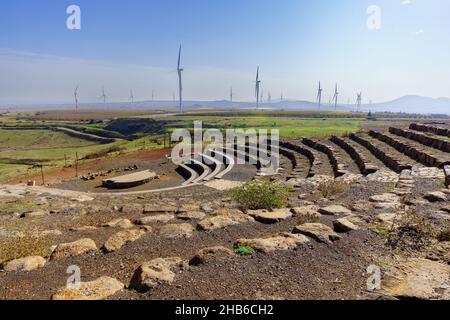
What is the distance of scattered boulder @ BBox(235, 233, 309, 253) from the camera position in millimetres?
5958

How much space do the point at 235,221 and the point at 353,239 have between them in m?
2.66

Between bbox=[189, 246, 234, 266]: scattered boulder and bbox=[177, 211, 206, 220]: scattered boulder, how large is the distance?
3093mm

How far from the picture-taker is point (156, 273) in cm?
505

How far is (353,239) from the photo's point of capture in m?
6.57

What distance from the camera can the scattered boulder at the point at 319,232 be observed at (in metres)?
6.45

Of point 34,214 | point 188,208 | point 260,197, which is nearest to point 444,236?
point 260,197

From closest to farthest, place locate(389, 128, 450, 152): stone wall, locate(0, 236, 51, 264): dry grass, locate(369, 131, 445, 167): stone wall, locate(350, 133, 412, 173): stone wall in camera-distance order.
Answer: locate(0, 236, 51, 264): dry grass
locate(369, 131, 445, 167): stone wall
locate(350, 133, 412, 173): stone wall
locate(389, 128, 450, 152): stone wall

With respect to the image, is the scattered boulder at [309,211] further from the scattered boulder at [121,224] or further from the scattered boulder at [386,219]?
the scattered boulder at [121,224]

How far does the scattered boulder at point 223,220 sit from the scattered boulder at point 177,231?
28 cm

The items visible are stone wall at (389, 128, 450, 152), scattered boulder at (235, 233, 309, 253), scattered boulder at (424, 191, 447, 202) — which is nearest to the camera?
scattered boulder at (235, 233, 309, 253)

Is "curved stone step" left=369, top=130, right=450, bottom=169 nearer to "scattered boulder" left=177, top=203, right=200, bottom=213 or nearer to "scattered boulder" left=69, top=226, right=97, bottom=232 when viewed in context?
"scattered boulder" left=177, top=203, right=200, bottom=213

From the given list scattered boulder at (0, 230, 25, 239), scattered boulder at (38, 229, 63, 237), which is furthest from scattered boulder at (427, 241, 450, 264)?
scattered boulder at (0, 230, 25, 239)

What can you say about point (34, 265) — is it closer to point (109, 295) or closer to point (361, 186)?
point (109, 295)
